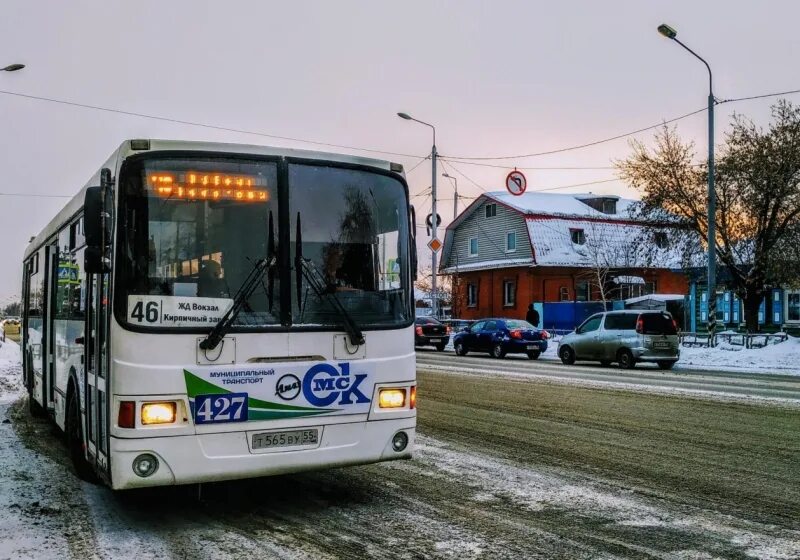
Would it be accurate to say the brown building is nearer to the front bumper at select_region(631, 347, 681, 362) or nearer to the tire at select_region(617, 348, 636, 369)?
the tire at select_region(617, 348, 636, 369)

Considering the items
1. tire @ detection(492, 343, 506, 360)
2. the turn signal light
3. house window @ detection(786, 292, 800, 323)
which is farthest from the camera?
house window @ detection(786, 292, 800, 323)

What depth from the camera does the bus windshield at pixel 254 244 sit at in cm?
598

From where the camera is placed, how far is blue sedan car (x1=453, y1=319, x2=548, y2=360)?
98.6 ft

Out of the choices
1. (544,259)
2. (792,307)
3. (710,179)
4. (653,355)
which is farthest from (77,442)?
(544,259)

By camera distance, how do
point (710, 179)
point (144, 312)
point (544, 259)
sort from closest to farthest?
point (144, 312) → point (710, 179) → point (544, 259)

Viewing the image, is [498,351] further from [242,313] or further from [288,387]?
[242,313]

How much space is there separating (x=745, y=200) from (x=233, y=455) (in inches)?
1134

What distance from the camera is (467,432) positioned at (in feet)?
34.9

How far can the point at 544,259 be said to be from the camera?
49.7 m

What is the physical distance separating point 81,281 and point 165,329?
81.0 inches

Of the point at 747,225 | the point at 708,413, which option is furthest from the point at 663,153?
the point at 708,413

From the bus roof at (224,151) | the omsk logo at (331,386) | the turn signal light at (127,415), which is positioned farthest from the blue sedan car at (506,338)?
the turn signal light at (127,415)

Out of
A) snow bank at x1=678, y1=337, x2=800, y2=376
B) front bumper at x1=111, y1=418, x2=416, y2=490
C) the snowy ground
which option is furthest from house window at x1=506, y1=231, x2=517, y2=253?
front bumper at x1=111, y1=418, x2=416, y2=490

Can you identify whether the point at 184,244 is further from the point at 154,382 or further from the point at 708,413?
the point at 708,413
